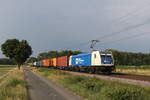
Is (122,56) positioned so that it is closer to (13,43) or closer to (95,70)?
(13,43)

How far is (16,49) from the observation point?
65375 mm

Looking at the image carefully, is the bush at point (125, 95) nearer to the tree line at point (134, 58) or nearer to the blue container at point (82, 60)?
the blue container at point (82, 60)

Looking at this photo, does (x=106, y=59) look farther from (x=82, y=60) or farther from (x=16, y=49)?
(x=16, y=49)

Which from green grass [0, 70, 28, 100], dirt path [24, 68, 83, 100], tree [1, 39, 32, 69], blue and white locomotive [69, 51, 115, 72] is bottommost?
dirt path [24, 68, 83, 100]

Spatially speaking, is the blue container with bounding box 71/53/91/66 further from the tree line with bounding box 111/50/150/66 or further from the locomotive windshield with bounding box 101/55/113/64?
the tree line with bounding box 111/50/150/66

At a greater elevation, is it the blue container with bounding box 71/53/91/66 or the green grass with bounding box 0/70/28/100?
the blue container with bounding box 71/53/91/66

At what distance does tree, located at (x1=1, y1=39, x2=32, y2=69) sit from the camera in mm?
65875

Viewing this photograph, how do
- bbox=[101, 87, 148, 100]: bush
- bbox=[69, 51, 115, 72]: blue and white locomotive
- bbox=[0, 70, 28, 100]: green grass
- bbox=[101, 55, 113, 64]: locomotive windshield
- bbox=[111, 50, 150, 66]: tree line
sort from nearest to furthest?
1. bbox=[101, 87, 148, 100]: bush
2. bbox=[0, 70, 28, 100]: green grass
3. bbox=[69, 51, 115, 72]: blue and white locomotive
4. bbox=[101, 55, 113, 64]: locomotive windshield
5. bbox=[111, 50, 150, 66]: tree line

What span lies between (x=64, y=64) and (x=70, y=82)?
123 ft

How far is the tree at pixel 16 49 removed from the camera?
Result: 65.9m

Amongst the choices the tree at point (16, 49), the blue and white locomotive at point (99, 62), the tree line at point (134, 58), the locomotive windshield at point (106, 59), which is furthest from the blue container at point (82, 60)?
the tree line at point (134, 58)

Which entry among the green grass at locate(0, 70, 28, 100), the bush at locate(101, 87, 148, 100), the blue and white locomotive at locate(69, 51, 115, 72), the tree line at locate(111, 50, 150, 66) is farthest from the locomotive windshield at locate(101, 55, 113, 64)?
the tree line at locate(111, 50, 150, 66)

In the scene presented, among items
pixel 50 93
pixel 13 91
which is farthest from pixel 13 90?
pixel 50 93

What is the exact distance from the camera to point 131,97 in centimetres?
1240
